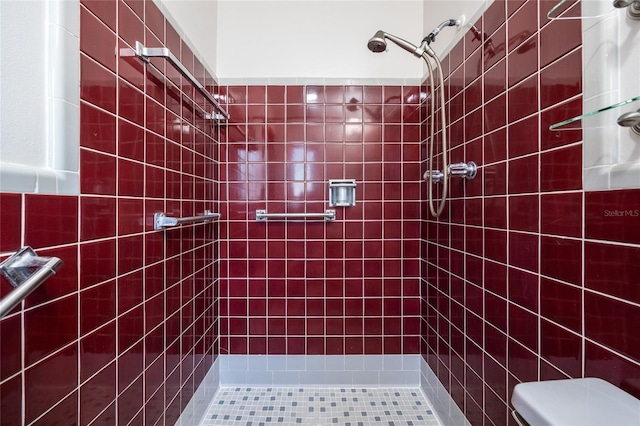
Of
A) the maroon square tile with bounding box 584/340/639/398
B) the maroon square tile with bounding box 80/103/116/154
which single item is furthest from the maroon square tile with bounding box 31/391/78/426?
the maroon square tile with bounding box 584/340/639/398

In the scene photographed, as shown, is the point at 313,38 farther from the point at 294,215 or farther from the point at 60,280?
the point at 60,280

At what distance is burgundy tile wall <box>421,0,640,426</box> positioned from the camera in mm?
627

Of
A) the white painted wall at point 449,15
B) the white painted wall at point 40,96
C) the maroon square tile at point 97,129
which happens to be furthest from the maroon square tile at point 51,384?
the white painted wall at point 449,15

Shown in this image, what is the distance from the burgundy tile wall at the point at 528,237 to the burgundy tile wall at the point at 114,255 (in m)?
1.21

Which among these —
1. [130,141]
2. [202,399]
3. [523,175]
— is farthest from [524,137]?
[202,399]

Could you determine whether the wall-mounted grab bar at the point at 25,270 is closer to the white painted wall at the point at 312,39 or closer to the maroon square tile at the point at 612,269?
the maroon square tile at the point at 612,269

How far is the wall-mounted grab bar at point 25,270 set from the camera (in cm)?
44

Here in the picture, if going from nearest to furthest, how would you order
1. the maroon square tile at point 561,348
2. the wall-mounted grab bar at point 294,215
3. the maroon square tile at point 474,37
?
the maroon square tile at point 561,348 → the maroon square tile at point 474,37 → the wall-mounted grab bar at point 294,215

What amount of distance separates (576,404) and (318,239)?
1275 millimetres

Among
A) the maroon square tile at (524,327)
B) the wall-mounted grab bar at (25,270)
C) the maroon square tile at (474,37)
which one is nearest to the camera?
the wall-mounted grab bar at (25,270)

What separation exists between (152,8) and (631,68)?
1373mm

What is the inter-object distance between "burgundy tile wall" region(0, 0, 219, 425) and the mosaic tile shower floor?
336 mm

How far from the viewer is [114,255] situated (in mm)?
821

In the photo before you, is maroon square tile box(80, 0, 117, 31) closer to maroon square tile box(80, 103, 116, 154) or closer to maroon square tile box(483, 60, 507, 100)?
maroon square tile box(80, 103, 116, 154)
